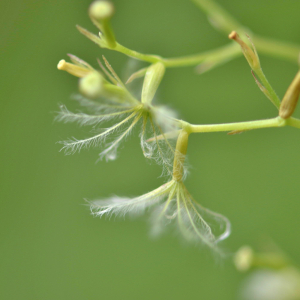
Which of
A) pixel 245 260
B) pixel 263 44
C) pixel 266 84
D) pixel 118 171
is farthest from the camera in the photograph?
pixel 118 171


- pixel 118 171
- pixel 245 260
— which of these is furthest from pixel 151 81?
pixel 118 171

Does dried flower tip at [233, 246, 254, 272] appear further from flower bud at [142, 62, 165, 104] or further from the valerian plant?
flower bud at [142, 62, 165, 104]

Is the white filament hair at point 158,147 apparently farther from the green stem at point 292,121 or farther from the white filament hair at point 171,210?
the green stem at point 292,121

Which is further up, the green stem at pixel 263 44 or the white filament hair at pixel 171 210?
the green stem at pixel 263 44

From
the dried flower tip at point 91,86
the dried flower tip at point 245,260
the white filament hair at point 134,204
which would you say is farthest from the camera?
the dried flower tip at point 245,260

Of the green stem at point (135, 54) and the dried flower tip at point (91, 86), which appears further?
the green stem at point (135, 54)

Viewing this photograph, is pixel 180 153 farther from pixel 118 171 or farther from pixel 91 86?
pixel 118 171

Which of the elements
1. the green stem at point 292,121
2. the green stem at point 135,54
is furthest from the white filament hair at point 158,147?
the green stem at point 292,121
